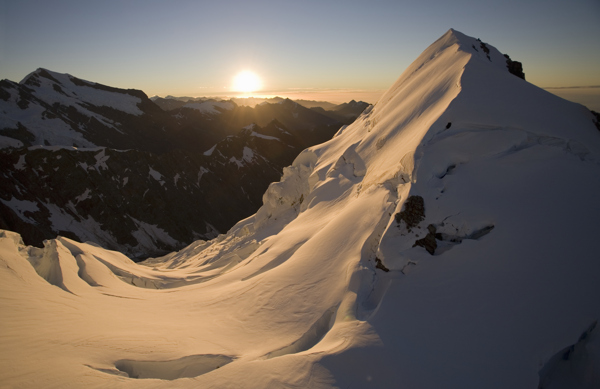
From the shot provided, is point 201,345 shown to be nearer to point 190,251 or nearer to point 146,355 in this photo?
point 146,355

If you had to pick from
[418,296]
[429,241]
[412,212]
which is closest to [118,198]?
[412,212]

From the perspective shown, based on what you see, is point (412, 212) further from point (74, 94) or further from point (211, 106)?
point (211, 106)

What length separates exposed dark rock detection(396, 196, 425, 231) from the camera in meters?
7.97

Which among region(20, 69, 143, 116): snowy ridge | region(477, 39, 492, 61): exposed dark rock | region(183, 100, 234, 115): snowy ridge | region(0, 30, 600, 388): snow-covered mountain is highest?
region(183, 100, 234, 115): snowy ridge

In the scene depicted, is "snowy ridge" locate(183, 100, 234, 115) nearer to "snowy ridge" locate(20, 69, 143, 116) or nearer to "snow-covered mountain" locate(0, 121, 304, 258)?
"snowy ridge" locate(20, 69, 143, 116)

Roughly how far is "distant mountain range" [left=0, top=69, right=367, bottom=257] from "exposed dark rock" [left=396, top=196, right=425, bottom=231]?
49.4 meters

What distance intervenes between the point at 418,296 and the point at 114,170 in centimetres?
6168

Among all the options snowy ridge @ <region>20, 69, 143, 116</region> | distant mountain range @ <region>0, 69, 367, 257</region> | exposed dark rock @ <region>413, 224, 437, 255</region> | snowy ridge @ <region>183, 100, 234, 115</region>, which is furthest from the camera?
snowy ridge @ <region>183, 100, 234, 115</region>

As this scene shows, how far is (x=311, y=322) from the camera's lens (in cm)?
735

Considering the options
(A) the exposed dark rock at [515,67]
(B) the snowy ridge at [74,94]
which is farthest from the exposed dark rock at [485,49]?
(B) the snowy ridge at [74,94]

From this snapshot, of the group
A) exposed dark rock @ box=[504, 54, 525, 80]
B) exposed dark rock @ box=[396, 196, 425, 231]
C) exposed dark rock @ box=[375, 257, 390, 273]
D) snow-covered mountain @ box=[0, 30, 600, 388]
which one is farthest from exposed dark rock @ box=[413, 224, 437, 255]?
exposed dark rock @ box=[504, 54, 525, 80]

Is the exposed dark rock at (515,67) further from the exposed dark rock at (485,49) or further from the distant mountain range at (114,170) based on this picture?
the distant mountain range at (114,170)

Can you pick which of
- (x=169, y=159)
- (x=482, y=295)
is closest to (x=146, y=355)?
(x=482, y=295)

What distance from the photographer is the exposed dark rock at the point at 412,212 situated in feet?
26.2
